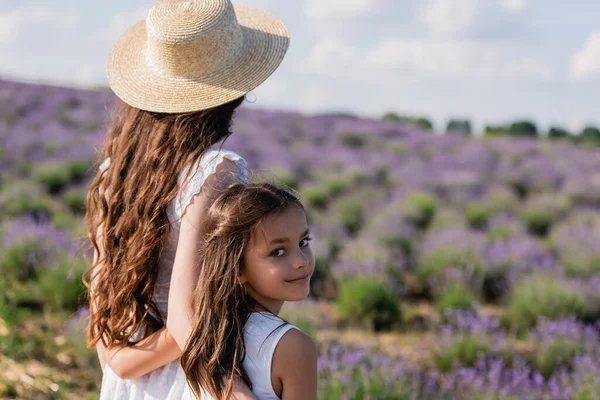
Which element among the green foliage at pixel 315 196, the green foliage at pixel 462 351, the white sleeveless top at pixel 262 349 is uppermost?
the white sleeveless top at pixel 262 349

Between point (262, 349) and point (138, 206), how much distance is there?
58cm

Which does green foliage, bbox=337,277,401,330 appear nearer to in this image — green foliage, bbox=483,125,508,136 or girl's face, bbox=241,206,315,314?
girl's face, bbox=241,206,315,314

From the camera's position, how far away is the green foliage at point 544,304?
5.09m

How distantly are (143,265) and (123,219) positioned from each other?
15 cm

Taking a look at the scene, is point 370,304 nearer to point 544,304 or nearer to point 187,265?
point 544,304

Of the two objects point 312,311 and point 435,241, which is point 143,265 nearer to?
point 312,311

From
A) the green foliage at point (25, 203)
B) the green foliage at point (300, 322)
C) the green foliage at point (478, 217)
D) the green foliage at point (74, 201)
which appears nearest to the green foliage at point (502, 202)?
the green foliage at point (478, 217)

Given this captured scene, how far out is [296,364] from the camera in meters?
1.50

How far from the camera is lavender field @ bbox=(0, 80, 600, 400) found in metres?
3.87

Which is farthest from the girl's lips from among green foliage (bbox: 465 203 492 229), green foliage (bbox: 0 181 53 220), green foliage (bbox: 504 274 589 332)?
green foliage (bbox: 465 203 492 229)

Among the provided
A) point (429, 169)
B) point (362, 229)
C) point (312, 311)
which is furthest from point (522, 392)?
point (429, 169)

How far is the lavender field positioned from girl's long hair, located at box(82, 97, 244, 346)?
255 millimetres

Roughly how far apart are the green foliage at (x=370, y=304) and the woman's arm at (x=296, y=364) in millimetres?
3734

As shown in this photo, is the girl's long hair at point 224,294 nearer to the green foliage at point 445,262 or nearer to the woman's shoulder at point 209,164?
the woman's shoulder at point 209,164
